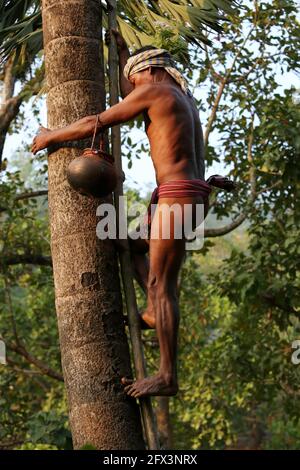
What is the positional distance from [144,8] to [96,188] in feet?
6.85

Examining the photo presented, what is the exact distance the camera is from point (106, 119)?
3.85 metres

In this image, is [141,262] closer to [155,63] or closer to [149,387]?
[149,387]

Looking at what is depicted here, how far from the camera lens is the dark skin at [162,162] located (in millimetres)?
3799

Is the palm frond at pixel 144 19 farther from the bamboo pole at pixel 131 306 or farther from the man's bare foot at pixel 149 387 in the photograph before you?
the man's bare foot at pixel 149 387

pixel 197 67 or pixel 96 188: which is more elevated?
pixel 197 67

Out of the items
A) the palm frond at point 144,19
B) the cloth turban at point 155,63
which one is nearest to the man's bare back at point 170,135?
the cloth turban at point 155,63

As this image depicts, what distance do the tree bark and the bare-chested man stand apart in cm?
11

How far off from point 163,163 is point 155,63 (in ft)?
1.60

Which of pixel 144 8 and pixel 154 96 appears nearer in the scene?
pixel 154 96

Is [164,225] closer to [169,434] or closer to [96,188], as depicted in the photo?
[96,188]

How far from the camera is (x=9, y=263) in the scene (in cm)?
1127

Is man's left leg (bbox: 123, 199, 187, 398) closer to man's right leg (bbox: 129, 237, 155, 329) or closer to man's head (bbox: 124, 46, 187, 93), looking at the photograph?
man's right leg (bbox: 129, 237, 155, 329)
